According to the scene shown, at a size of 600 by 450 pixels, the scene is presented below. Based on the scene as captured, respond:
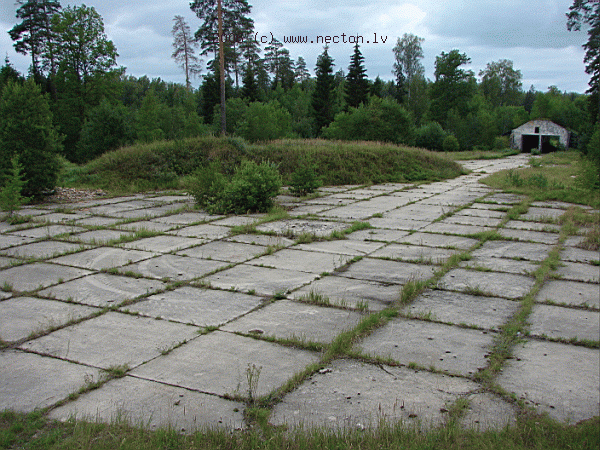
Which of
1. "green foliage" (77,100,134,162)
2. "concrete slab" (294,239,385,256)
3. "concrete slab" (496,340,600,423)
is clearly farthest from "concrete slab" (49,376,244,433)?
"green foliage" (77,100,134,162)

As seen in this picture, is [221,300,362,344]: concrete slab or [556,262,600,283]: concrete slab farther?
[556,262,600,283]: concrete slab

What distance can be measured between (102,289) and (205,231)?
3501 mm

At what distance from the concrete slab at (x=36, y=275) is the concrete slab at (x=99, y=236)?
1405mm

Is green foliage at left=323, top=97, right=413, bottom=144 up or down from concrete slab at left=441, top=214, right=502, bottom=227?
up

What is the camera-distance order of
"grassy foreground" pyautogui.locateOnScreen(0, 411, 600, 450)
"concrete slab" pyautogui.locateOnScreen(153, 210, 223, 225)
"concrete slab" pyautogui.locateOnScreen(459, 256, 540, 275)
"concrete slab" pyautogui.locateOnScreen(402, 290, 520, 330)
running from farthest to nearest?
"concrete slab" pyautogui.locateOnScreen(153, 210, 223, 225), "concrete slab" pyautogui.locateOnScreen(459, 256, 540, 275), "concrete slab" pyautogui.locateOnScreen(402, 290, 520, 330), "grassy foreground" pyautogui.locateOnScreen(0, 411, 600, 450)

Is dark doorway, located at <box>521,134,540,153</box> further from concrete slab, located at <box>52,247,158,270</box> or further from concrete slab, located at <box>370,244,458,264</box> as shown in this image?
concrete slab, located at <box>52,247,158,270</box>

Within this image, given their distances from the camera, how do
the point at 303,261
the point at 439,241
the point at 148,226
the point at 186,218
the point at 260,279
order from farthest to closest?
1. the point at 186,218
2. the point at 148,226
3. the point at 439,241
4. the point at 303,261
5. the point at 260,279

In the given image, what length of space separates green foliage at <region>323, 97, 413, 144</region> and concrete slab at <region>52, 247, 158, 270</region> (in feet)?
100

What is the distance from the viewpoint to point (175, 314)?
495 cm

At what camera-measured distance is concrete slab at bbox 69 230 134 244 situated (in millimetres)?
8180

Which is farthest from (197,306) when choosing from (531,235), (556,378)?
(531,235)

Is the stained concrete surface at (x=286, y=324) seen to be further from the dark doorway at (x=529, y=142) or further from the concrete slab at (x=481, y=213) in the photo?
the dark doorway at (x=529, y=142)

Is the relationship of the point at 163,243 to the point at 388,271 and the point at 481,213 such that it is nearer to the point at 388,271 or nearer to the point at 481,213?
the point at 388,271

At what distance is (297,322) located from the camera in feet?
15.5
